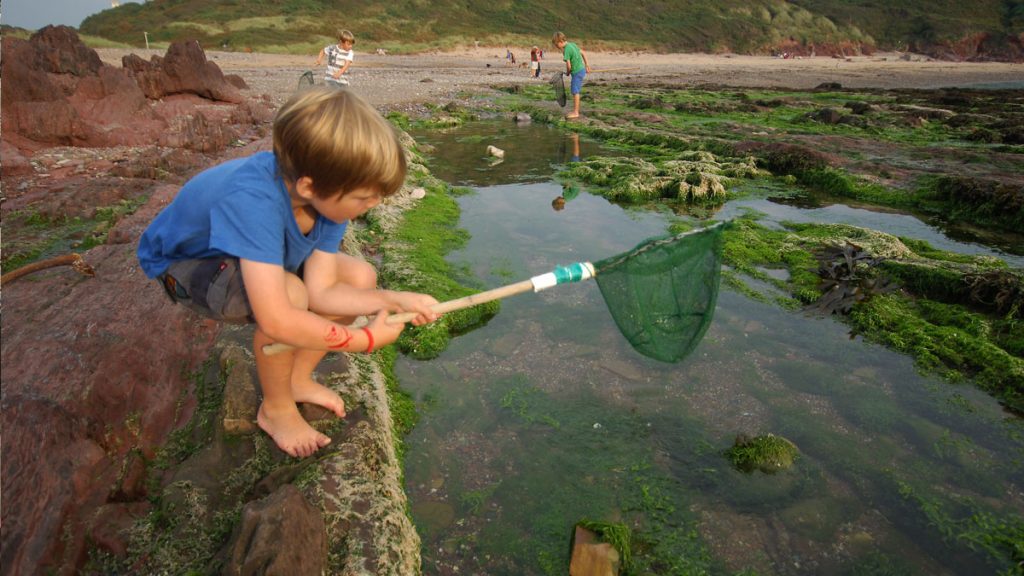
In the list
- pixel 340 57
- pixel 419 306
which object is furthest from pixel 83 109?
pixel 419 306

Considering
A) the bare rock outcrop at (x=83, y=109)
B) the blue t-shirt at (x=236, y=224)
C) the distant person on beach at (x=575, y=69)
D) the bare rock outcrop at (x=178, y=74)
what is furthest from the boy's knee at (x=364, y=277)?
the distant person on beach at (x=575, y=69)

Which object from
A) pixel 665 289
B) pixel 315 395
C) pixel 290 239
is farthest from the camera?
pixel 665 289

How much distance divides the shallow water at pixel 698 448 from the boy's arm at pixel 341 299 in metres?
1.25

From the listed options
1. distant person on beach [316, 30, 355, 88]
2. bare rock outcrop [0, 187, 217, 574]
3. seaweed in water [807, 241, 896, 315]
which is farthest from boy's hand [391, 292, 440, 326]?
distant person on beach [316, 30, 355, 88]

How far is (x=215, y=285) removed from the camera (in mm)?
2514

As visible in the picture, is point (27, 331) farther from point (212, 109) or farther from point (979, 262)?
point (212, 109)

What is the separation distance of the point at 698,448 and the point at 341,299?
2602 millimetres

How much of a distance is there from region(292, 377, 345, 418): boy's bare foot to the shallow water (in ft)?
2.23

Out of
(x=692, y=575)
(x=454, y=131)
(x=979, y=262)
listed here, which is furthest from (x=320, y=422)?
(x=454, y=131)

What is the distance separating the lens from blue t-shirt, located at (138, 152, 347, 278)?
229cm

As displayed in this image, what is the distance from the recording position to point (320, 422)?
3232mm

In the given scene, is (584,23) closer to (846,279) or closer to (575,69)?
(575,69)

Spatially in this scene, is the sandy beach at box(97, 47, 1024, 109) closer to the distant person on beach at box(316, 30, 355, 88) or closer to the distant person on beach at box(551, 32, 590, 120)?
the distant person on beach at box(316, 30, 355, 88)

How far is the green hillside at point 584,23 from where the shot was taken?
5784 cm
